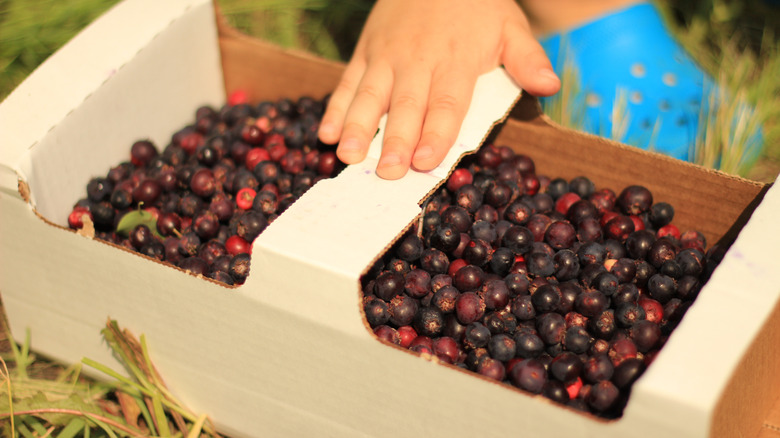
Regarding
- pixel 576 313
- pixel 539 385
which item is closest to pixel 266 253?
pixel 539 385

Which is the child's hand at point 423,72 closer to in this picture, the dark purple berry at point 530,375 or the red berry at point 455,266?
the red berry at point 455,266

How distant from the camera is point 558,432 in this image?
1.16m

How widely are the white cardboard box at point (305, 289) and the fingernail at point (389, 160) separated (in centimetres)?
4

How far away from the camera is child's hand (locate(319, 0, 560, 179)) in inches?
67.2

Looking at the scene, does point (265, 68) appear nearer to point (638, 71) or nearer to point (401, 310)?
point (401, 310)

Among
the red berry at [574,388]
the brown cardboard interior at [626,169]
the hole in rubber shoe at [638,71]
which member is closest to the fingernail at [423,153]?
the brown cardboard interior at [626,169]

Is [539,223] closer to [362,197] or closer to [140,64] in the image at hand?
[362,197]

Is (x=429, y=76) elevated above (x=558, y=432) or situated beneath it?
elevated above

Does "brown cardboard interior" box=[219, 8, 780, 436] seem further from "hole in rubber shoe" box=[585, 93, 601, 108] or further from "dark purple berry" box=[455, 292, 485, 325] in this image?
"hole in rubber shoe" box=[585, 93, 601, 108]

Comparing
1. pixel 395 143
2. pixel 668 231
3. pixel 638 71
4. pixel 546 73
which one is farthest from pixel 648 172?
pixel 638 71

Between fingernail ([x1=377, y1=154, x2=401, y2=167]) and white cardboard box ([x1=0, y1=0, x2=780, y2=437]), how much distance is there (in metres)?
0.04

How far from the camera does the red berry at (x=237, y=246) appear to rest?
71.1 inches

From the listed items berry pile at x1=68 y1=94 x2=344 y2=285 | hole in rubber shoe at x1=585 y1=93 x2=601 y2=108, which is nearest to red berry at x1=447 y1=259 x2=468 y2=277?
berry pile at x1=68 y1=94 x2=344 y2=285

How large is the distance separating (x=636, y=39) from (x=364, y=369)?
82.8 inches
